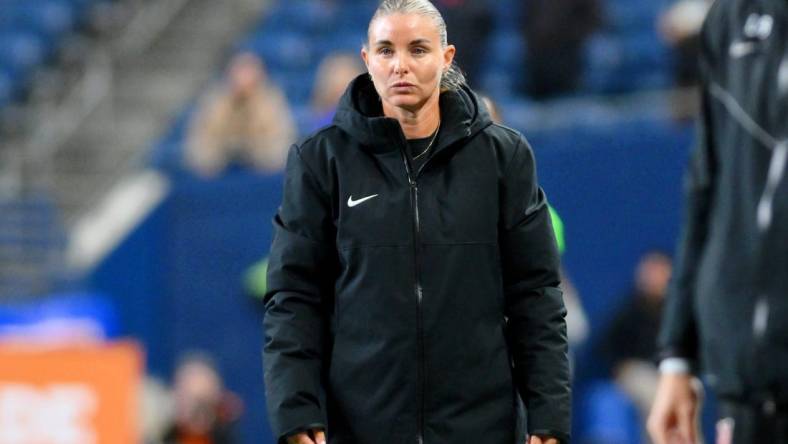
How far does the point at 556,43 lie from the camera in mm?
11227

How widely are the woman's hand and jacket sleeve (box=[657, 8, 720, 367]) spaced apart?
2.66 ft

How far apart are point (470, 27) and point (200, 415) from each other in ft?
11.2

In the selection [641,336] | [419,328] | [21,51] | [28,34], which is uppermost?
[28,34]

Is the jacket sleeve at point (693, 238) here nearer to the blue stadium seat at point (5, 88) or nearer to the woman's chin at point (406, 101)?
the woman's chin at point (406, 101)

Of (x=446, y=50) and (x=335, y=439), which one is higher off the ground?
(x=446, y=50)

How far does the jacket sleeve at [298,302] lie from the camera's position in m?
3.53

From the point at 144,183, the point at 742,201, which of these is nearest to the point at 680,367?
the point at 742,201

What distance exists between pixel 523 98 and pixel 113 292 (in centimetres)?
336

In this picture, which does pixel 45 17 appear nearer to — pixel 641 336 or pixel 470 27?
pixel 470 27

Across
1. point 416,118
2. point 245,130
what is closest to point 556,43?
point 245,130

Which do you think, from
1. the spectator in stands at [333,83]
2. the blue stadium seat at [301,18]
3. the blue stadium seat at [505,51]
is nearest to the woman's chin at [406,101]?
the spectator in stands at [333,83]

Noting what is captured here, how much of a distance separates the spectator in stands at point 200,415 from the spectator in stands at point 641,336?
2.41 m

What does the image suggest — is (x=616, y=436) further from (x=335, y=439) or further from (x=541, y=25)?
(x=335, y=439)

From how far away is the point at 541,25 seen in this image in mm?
11281
